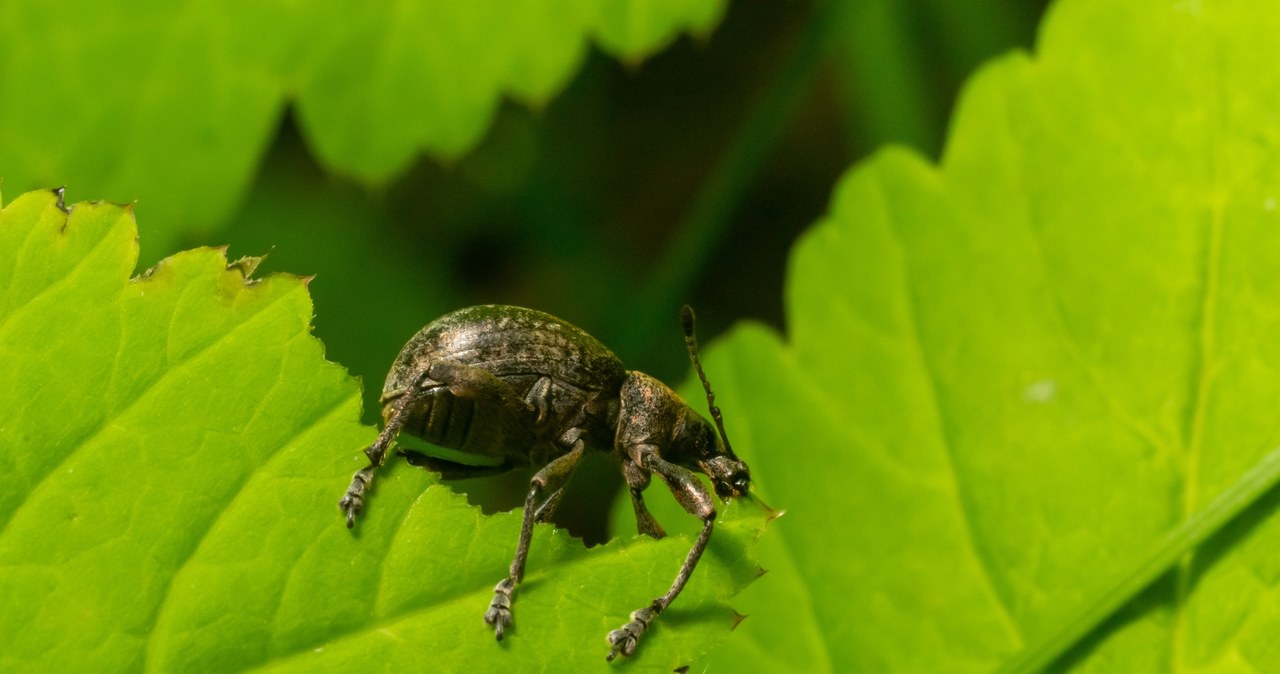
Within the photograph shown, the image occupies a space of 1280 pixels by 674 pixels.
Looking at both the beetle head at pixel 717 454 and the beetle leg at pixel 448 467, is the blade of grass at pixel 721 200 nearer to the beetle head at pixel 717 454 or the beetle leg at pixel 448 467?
the beetle head at pixel 717 454

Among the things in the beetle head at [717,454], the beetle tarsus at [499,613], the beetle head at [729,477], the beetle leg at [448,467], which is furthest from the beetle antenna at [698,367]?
the beetle tarsus at [499,613]

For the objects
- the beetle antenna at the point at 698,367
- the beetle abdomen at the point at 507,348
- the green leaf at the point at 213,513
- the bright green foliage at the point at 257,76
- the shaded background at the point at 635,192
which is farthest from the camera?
the shaded background at the point at 635,192

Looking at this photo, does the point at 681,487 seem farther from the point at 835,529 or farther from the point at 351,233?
the point at 351,233

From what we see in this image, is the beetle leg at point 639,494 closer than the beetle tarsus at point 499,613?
No

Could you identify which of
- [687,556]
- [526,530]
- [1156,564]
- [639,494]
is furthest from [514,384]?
[1156,564]

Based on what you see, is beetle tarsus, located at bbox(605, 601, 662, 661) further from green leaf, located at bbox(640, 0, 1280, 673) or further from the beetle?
green leaf, located at bbox(640, 0, 1280, 673)

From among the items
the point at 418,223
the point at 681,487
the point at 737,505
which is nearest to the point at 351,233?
the point at 418,223
